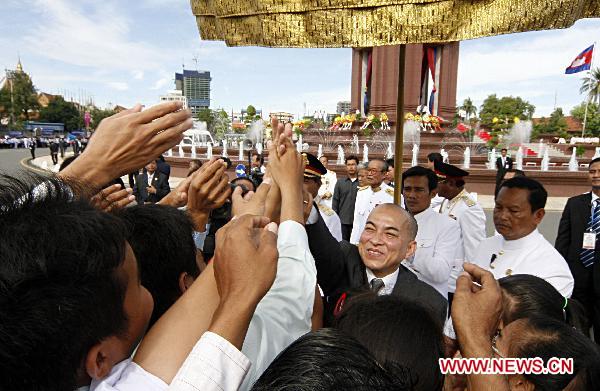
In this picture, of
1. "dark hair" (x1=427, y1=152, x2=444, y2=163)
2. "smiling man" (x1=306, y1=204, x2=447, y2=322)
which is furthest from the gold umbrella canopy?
"dark hair" (x1=427, y1=152, x2=444, y2=163)

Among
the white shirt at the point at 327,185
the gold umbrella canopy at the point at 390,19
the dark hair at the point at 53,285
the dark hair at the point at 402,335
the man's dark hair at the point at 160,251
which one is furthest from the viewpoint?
the white shirt at the point at 327,185

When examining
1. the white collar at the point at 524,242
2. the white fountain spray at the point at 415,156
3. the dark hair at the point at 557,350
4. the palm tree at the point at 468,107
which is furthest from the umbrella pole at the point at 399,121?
the palm tree at the point at 468,107

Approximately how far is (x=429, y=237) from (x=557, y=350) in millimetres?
2086

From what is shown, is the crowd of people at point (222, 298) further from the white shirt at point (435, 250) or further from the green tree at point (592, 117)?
the green tree at point (592, 117)

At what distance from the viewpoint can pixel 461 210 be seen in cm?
426

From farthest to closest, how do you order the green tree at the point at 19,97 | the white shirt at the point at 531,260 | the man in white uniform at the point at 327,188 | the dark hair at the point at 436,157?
the green tree at the point at 19,97, the man in white uniform at the point at 327,188, the dark hair at the point at 436,157, the white shirt at the point at 531,260

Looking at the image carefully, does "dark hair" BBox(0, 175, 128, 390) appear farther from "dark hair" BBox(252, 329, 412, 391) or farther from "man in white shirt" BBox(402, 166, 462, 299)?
"man in white shirt" BBox(402, 166, 462, 299)

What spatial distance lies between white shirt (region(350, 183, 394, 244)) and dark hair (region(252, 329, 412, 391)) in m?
4.79

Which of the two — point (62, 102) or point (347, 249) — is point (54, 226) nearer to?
point (347, 249)

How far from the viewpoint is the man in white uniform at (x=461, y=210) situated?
400 centimetres

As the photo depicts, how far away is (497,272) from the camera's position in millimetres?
2748

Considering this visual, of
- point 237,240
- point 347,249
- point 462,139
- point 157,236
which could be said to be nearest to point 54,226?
point 237,240

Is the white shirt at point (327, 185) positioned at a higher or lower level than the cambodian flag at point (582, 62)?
lower

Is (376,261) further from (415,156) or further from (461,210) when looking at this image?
(415,156)
